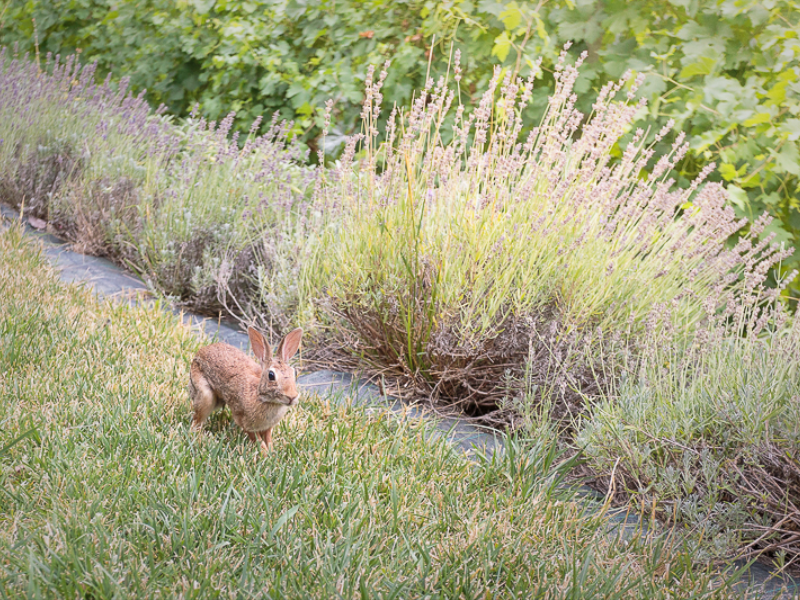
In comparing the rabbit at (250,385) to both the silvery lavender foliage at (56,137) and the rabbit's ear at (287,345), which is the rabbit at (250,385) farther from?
the silvery lavender foliage at (56,137)

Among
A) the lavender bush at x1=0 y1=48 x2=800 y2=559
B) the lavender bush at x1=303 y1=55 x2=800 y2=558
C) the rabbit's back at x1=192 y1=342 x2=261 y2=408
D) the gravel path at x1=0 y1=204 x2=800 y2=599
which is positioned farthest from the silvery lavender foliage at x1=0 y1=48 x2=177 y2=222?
the rabbit's back at x1=192 y1=342 x2=261 y2=408

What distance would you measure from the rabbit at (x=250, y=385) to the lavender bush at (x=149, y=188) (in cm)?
142

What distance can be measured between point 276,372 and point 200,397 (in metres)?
0.41

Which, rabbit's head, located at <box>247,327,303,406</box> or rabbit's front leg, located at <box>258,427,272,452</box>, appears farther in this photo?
rabbit's front leg, located at <box>258,427,272,452</box>

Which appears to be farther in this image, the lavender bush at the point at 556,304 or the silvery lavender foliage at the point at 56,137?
the silvery lavender foliage at the point at 56,137

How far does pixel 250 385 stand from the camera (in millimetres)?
A: 2600

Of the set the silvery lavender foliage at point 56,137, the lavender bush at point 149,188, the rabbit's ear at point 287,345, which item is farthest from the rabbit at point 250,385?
the silvery lavender foliage at point 56,137

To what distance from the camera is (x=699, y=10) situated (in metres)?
5.01

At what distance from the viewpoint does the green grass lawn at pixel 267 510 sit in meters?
1.94

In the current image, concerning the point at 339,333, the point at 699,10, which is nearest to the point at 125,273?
the point at 339,333

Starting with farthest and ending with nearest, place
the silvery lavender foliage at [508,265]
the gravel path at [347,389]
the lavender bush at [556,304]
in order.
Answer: the silvery lavender foliage at [508,265], the lavender bush at [556,304], the gravel path at [347,389]

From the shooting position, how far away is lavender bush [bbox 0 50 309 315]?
466 cm

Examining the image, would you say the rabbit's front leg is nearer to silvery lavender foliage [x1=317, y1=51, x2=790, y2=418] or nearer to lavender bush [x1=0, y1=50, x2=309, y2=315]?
silvery lavender foliage [x1=317, y1=51, x2=790, y2=418]

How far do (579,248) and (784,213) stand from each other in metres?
Result: 2.32
